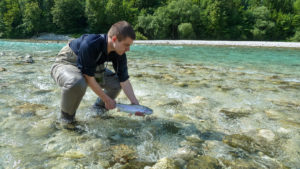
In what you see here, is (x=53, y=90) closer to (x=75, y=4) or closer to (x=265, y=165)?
(x=265, y=165)

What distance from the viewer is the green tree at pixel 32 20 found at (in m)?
74.6

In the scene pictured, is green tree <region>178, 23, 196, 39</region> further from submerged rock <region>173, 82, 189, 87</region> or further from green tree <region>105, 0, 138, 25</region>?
submerged rock <region>173, 82, 189, 87</region>

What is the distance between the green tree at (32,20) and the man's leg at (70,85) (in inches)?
3336

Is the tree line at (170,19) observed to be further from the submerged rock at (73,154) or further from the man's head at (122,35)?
the submerged rock at (73,154)

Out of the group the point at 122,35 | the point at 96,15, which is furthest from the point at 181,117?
the point at 96,15

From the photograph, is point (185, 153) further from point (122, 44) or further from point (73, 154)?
point (122, 44)

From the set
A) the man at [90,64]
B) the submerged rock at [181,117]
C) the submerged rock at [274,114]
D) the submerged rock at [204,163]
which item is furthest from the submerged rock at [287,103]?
the man at [90,64]

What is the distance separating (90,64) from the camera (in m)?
3.03

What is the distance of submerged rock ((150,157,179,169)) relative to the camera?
8.02 feet

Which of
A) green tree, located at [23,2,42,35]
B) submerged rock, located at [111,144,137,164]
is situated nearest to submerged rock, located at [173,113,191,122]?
submerged rock, located at [111,144,137,164]

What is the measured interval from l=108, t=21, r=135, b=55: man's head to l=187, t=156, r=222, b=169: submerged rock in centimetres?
182

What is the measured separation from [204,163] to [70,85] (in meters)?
2.12

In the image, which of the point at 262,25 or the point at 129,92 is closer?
the point at 129,92

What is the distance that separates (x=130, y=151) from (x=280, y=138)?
2.40 m
